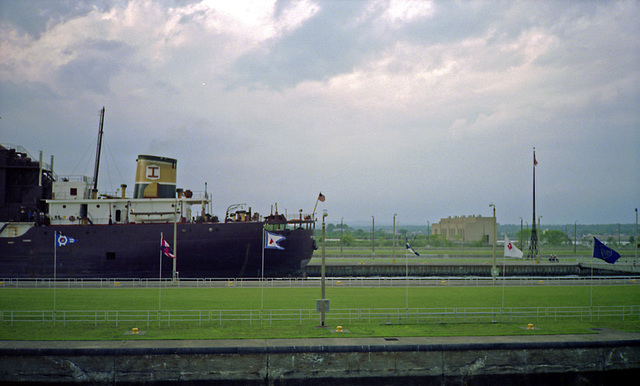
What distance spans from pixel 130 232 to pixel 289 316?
23.0 m

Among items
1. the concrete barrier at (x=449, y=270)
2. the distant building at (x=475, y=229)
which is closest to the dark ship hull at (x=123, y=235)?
the concrete barrier at (x=449, y=270)

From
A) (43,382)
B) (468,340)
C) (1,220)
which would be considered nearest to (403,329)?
(468,340)

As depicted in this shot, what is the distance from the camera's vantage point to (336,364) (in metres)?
19.2

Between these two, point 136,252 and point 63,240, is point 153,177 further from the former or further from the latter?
point 63,240

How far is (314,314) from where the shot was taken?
24.9m

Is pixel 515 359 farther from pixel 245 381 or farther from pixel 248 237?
pixel 248 237

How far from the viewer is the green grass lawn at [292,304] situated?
824 inches

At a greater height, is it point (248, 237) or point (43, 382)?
point (248, 237)

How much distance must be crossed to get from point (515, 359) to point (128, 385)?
14.9 metres

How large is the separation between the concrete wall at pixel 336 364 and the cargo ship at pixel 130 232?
68.5ft

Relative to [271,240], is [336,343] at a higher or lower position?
lower

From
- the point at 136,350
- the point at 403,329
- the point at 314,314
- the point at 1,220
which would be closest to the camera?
the point at 136,350

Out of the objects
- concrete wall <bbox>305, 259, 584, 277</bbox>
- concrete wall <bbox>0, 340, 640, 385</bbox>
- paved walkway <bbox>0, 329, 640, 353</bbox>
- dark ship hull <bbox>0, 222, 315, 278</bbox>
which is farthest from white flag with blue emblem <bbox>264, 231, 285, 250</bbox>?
concrete wall <bbox>305, 259, 584, 277</bbox>

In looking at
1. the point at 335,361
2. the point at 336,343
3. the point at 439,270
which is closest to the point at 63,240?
the point at 336,343
